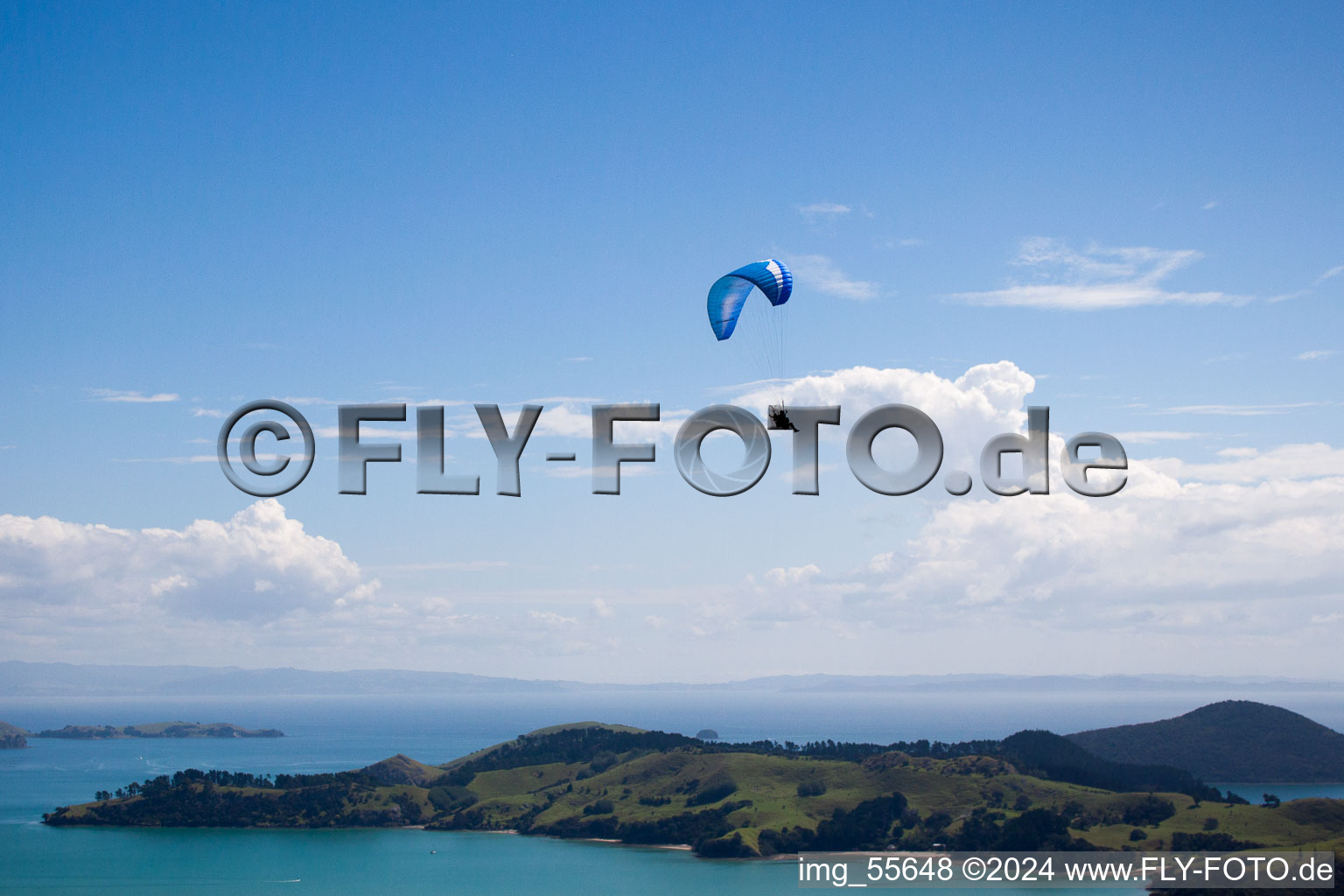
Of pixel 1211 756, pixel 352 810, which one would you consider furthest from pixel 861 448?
pixel 1211 756

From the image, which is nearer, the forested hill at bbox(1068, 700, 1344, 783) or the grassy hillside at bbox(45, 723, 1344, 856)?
the grassy hillside at bbox(45, 723, 1344, 856)

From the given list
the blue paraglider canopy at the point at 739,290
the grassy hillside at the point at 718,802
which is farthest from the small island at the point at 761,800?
the blue paraglider canopy at the point at 739,290

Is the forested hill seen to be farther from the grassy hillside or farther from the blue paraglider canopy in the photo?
the blue paraglider canopy

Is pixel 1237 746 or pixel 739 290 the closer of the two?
pixel 739 290

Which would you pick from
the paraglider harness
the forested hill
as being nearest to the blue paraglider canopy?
the paraglider harness

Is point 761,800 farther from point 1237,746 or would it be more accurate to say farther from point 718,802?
point 1237,746

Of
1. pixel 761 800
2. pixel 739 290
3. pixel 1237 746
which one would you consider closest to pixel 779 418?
pixel 739 290

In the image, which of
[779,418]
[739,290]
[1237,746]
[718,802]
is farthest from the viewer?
[1237,746]

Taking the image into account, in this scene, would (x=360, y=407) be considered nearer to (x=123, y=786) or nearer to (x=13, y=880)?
(x=13, y=880)
